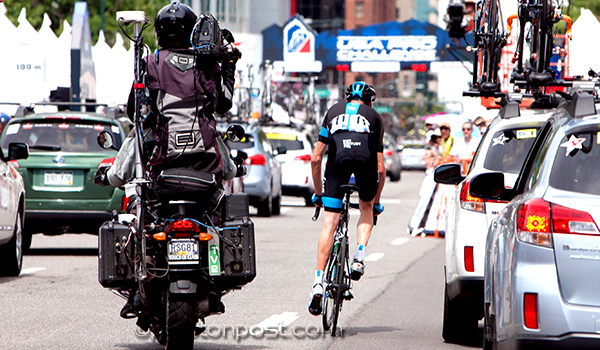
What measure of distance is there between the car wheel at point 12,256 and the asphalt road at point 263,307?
14 centimetres

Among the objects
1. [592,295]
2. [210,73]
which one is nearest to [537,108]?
[210,73]

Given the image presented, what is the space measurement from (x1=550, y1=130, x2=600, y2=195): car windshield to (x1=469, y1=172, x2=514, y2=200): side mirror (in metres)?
0.82

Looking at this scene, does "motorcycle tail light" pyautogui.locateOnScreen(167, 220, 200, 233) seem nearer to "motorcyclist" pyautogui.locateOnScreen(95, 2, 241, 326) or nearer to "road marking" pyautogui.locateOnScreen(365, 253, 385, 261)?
"motorcyclist" pyautogui.locateOnScreen(95, 2, 241, 326)

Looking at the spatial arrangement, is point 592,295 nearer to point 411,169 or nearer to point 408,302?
point 408,302

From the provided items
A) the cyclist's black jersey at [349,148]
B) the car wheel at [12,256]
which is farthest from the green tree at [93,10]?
the cyclist's black jersey at [349,148]

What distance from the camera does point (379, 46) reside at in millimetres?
56188

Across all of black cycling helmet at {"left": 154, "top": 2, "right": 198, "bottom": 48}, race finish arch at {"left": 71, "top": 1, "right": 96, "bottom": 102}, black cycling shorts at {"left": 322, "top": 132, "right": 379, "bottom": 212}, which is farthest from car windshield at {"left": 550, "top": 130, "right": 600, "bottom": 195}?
race finish arch at {"left": 71, "top": 1, "right": 96, "bottom": 102}

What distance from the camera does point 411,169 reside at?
206 feet

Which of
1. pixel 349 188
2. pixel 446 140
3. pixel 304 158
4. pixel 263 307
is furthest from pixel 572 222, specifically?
pixel 304 158

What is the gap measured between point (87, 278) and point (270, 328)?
3625 mm

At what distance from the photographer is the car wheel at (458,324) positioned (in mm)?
7789

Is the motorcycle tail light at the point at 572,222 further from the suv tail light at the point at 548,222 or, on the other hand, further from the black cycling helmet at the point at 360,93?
the black cycling helmet at the point at 360,93

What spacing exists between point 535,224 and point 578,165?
357mm

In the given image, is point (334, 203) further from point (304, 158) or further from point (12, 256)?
point (304, 158)
